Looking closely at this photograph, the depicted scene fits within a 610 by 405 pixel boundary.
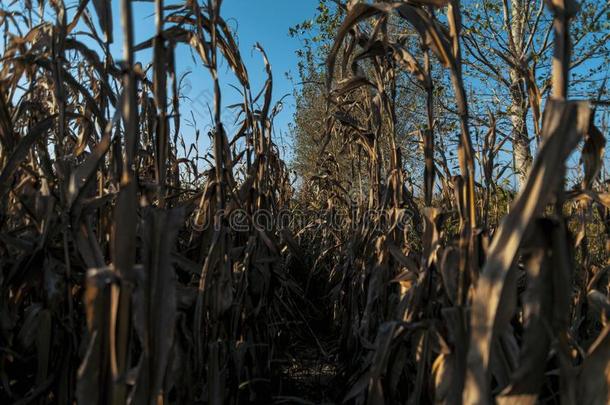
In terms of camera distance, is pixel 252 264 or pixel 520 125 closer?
pixel 252 264

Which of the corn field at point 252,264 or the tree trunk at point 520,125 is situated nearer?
the corn field at point 252,264

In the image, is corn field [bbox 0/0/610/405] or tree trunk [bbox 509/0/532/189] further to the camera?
tree trunk [bbox 509/0/532/189]

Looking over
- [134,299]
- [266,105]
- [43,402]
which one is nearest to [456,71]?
[134,299]

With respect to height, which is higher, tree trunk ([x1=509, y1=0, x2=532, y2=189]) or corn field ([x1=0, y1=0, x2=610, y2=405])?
tree trunk ([x1=509, y1=0, x2=532, y2=189])

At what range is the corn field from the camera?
2.21ft

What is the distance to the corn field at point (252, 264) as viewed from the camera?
2.21 feet

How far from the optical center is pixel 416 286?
41.4 inches

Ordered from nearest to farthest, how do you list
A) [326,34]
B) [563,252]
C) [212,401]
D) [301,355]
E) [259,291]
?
[563,252] → [212,401] → [259,291] → [301,355] → [326,34]

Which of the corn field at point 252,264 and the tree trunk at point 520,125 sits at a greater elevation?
the tree trunk at point 520,125

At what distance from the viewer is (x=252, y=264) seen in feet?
4.60

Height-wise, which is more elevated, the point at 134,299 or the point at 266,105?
the point at 266,105

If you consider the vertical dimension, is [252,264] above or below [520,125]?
below

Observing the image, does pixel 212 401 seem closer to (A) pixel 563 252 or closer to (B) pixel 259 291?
(B) pixel 259 291

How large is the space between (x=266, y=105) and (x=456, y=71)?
2.75 ft
